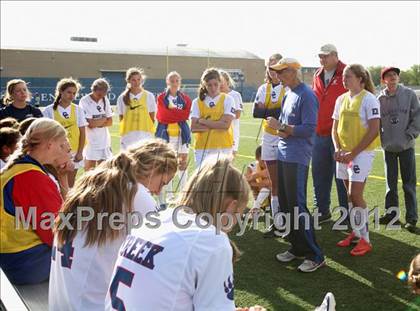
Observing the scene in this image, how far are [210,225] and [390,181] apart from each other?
4.44 m

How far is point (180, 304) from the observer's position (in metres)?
1.67

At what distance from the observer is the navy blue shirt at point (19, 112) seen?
5.96 m

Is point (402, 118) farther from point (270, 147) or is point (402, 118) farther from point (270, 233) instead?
point (270, 233)

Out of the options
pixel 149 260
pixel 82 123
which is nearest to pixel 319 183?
pixel 82 123

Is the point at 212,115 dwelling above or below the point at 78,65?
below

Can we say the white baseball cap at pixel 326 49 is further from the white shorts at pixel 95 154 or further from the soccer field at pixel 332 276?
the white shorts at pixel 95 154

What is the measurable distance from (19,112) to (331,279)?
436cm

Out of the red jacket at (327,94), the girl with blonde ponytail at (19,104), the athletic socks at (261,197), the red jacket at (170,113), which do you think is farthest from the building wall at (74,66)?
the red jacket at (327,94)

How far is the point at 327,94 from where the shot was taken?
527 centimetres

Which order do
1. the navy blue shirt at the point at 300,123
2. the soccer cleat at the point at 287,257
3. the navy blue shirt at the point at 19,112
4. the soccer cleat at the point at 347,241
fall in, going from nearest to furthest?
the navy blue shirt at the point at 300,123 → the soccer cleat at the point at 287,257 → the soccer cleat at the point at 347,241 → the navy blue shirt at the point at 19,112

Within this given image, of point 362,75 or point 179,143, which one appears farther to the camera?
point 179,143

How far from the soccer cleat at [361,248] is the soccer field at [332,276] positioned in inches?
2.6

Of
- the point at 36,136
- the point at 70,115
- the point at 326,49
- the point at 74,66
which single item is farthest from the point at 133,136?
the point at 74,66

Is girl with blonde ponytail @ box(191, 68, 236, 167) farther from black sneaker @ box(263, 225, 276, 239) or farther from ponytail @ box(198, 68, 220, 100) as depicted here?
black sneaker @ box(263, 225, 276, 239)
